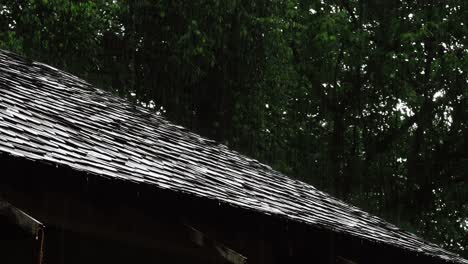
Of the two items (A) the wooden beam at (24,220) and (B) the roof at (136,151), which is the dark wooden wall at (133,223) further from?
(A) the wooden beam at (24,220)

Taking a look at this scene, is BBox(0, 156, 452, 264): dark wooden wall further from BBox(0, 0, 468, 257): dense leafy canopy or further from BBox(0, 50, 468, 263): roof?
BBox(0, 0, 468, 257): dense leafy canopy

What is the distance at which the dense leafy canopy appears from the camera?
21281mm

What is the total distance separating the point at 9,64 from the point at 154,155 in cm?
285

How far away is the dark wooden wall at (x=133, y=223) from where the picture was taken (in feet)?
19.5

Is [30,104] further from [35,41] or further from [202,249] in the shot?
[35,41]

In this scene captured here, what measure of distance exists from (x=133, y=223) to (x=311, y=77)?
20.0m

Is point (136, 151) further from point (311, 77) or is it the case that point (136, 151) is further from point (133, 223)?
point (311, 77)

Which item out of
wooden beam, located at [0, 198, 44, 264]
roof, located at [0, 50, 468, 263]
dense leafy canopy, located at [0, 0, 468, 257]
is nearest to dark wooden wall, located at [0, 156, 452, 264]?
roof, located at [0, 50, 468, 263]

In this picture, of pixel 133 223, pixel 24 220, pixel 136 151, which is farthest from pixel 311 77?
pixel 24 220

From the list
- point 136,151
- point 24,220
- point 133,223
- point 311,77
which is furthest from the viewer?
point 311,77

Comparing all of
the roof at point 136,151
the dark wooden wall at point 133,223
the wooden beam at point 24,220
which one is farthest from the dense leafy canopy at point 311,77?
the wooden beam at point 24,220

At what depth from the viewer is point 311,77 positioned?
26.4 meters

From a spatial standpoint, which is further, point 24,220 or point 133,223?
point 133,223

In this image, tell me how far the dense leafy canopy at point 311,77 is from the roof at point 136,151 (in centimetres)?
947
